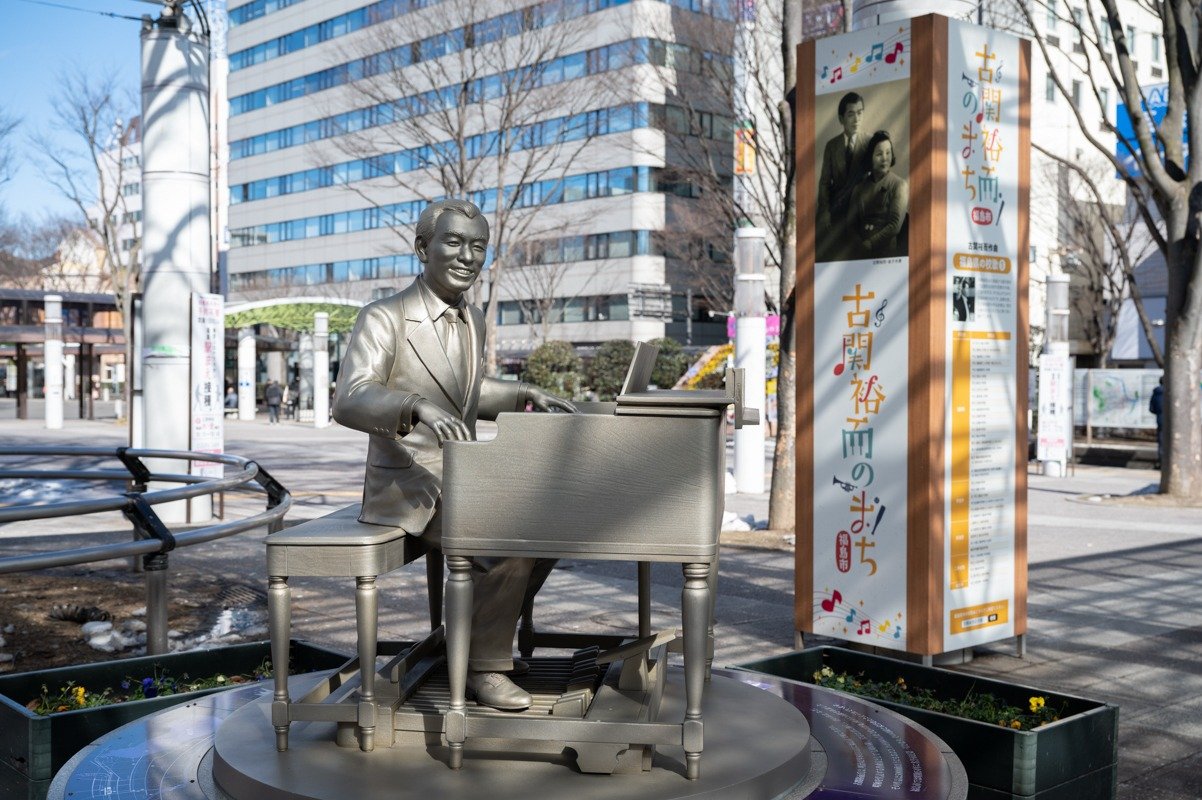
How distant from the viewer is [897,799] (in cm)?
368

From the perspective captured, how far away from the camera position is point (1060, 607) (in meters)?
8.54

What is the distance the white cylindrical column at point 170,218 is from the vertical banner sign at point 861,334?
8.52 m

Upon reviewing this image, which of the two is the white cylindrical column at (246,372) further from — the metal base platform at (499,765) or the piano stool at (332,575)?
the piano stool at (332,575)

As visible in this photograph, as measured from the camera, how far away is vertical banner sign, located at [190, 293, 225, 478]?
516 inches

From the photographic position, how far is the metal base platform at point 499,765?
3.52 meters

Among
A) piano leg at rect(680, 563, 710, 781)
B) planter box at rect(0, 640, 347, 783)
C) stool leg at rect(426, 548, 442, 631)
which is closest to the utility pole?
planter box at rect(0, 640, 347, 783)

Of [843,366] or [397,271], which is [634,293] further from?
[843,366]

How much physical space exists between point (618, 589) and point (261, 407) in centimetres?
4366

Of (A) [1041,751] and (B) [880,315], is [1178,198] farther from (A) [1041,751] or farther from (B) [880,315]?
(A) [1041,751]

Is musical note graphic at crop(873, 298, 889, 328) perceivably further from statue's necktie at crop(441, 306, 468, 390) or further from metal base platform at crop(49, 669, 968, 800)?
statue's necktie at crop(441, 306, 468, 390)

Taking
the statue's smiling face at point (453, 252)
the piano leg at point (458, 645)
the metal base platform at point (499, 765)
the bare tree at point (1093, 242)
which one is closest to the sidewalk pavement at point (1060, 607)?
the metal base platform at point (499, 765)

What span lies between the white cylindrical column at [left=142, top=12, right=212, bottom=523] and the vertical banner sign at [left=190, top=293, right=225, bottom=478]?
20 centimetres

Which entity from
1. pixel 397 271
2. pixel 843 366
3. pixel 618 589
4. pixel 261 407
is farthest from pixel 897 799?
pixel 397 271

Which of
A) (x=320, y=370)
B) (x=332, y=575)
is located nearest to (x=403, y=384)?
(x=332, y=575)
